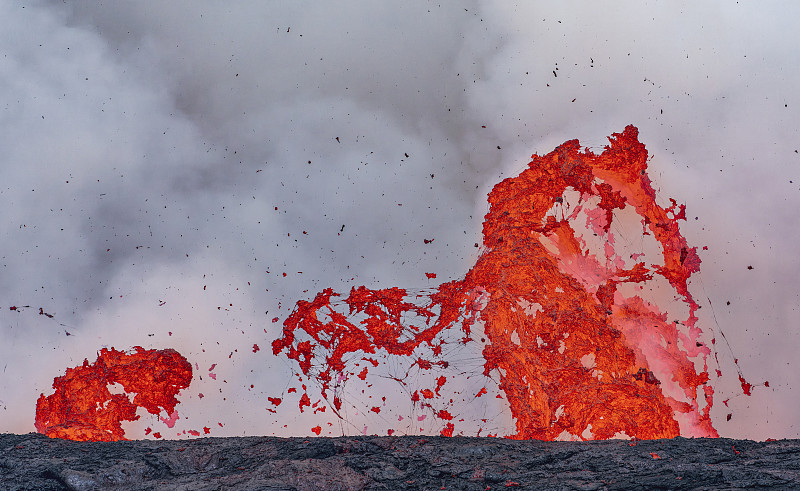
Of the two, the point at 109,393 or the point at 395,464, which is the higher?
the point at 109,393

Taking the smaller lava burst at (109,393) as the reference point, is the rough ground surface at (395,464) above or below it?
below

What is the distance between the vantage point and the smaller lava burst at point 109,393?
13.4 metres

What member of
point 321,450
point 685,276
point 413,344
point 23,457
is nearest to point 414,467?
point 321,450

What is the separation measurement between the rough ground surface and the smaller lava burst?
200 centimetres

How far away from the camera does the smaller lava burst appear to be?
1335 cm

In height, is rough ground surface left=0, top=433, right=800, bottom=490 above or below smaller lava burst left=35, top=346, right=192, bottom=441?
below

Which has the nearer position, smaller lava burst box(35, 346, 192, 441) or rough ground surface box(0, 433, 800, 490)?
rough ground surface box(0, 433, 800, 490)

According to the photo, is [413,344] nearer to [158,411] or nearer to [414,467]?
[414,467]

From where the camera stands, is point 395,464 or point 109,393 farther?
point 109,393

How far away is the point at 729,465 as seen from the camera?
8.97 metres

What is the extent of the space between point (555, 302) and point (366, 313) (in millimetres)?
4403

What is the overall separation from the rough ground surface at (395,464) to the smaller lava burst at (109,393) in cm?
200

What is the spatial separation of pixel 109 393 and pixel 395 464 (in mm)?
7769

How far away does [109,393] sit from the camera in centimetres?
1392
